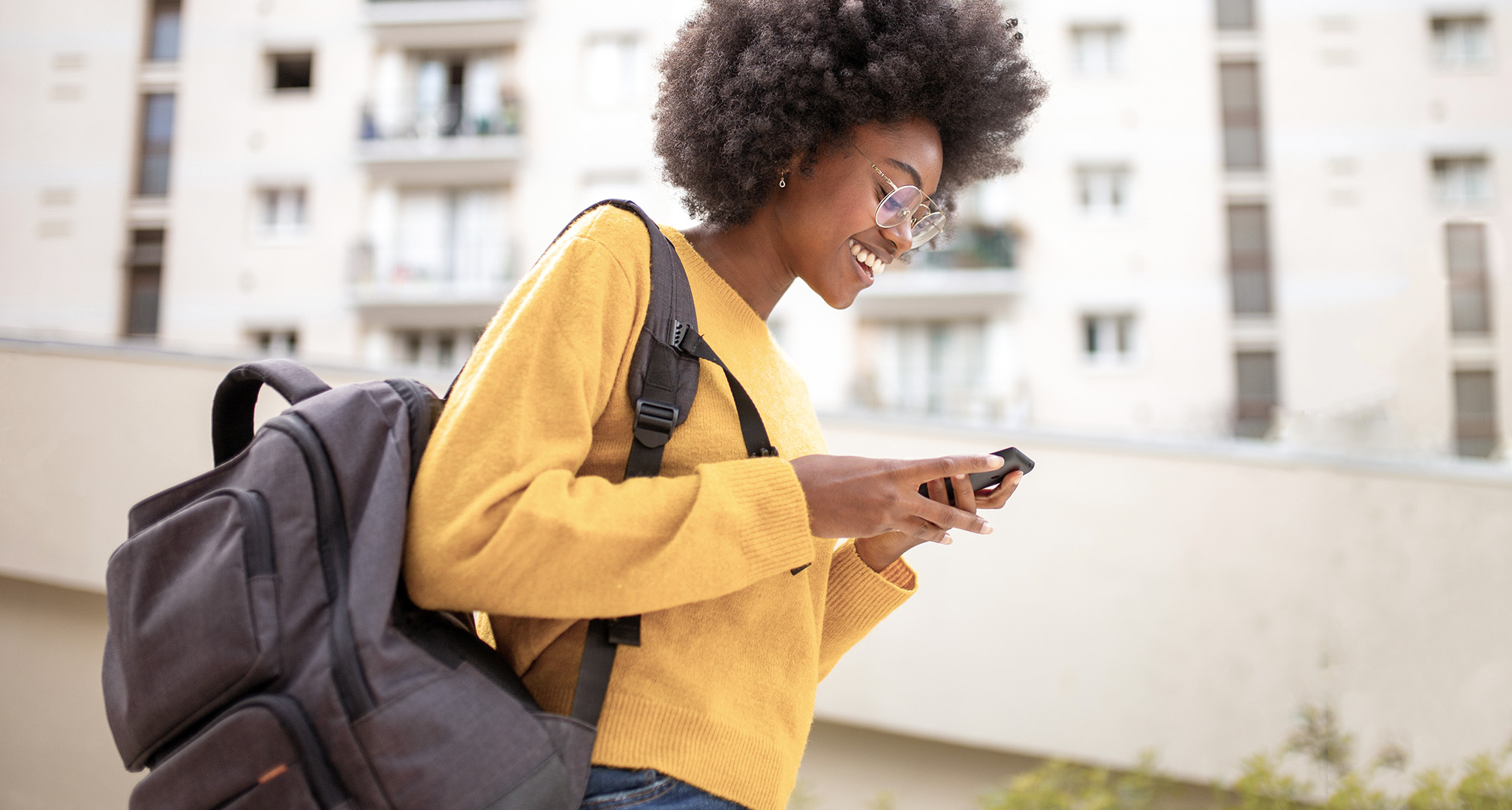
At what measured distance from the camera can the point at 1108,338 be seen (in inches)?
585

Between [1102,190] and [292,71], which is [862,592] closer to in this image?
[1102,190]

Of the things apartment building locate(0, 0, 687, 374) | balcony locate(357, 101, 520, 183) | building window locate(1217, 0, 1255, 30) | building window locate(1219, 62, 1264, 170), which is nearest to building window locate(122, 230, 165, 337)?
apartment building locate(0, 0, 687, 374)

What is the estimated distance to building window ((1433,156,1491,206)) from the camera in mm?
15148

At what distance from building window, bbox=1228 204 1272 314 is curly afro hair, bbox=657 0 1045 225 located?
15043 millimetres

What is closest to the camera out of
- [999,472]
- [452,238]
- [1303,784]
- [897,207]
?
[999,472]

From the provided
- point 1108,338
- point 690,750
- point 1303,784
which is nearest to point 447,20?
point 1108,338

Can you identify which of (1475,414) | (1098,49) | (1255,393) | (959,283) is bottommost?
(1475,414)

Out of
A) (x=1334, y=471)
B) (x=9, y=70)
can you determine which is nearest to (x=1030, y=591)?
(x=1334, y=471)

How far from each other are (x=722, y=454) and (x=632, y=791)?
38 centimetres

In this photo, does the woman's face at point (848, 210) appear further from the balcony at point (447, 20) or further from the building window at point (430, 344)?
the balcony at point (447, 20)

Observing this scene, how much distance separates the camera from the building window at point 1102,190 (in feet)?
49.1

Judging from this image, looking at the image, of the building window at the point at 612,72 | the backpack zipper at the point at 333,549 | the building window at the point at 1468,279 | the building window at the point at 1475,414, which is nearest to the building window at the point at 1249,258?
the building window at the point at 1468,279

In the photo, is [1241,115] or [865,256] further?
[1241,115]

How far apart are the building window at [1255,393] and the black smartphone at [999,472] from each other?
1477 cm
